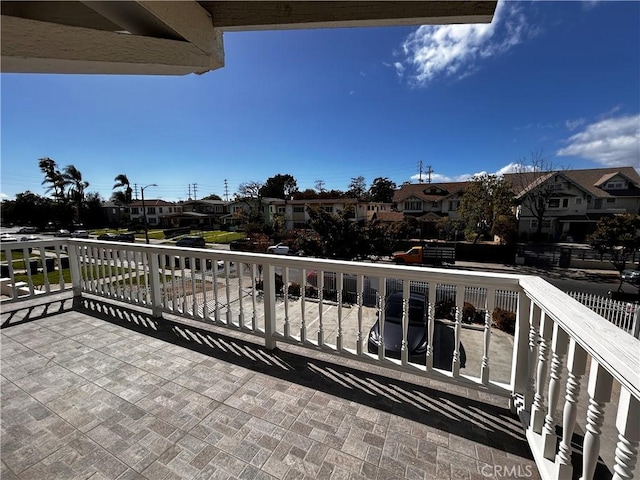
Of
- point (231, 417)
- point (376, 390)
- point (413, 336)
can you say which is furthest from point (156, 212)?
point (376, 390)

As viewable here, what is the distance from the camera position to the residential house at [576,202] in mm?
21766

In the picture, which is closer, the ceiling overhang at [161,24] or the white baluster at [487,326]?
the ceiling overhang at [161,24]

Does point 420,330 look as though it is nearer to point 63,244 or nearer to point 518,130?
point 63,244

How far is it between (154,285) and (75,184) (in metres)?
46.7

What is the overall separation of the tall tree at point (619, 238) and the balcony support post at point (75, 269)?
18.1m

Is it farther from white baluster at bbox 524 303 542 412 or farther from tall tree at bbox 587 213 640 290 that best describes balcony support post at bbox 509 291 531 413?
tall tree at bbox 587 213 640 290

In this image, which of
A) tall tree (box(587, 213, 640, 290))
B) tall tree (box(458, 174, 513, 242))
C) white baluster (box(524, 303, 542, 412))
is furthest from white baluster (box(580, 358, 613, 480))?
tall tree (box(458, 174, 513, 242))

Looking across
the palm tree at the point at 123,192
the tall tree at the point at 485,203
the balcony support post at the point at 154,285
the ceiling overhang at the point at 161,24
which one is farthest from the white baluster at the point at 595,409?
the palm tree at the point at 123,192

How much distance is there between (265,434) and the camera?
1.54 m

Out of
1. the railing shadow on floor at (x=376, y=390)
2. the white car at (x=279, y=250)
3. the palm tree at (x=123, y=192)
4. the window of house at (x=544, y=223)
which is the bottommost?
the white car at (x=279, y=250)

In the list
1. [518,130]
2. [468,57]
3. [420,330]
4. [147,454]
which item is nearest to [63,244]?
[147,454]

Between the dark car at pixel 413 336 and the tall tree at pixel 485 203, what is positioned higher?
the tall tree at pixel 485 203

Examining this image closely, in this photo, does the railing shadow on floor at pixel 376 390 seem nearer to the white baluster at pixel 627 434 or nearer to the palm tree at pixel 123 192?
the white baluster at pixel 627 434

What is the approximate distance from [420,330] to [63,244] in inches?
230
